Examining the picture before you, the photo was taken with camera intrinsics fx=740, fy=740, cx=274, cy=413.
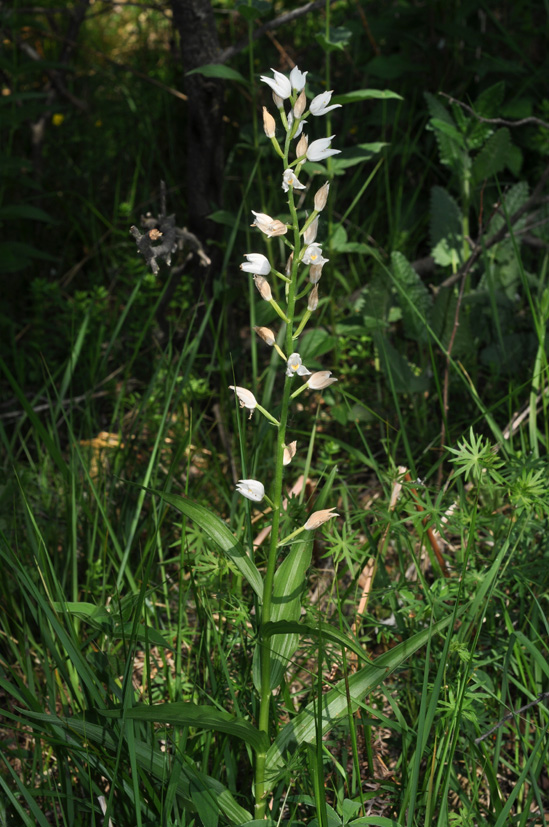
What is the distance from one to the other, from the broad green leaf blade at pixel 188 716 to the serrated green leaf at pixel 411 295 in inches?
61.2

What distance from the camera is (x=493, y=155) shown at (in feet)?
8.41

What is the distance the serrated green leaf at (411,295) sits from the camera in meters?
2.43

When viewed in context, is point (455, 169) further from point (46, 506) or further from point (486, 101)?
point (46, 506)

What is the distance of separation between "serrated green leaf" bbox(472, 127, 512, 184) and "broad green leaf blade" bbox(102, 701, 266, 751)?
202 cm

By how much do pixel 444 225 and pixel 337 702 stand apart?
78.4 inches

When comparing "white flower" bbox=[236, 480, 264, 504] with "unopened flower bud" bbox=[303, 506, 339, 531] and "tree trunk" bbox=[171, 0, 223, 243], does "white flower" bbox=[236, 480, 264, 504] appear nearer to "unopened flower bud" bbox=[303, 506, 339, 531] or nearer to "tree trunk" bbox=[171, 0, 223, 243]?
"unopened flower bud" bbox=[303, 506, 339, 531]

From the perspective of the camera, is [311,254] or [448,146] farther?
[448,146]

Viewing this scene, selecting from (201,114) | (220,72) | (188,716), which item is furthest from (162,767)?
(201,114)

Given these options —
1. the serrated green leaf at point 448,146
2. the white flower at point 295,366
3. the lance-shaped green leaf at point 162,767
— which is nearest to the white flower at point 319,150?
the white flower at point 295,366

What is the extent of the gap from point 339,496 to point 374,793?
1045 mm

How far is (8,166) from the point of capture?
2.94 meters

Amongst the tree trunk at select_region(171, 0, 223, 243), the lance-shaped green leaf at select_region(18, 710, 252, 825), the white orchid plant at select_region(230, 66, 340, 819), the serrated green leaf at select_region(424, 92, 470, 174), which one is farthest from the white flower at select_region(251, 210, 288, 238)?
the serrated green leaf at select_region(424, 92, 470, 174)

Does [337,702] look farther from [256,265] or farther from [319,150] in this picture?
[319,150]

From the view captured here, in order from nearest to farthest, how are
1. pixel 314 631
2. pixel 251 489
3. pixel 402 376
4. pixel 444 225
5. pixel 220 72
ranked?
pixel 314 631, pixel 251 489, pixel 220 72, pixel 402 376, pixel 444 225
